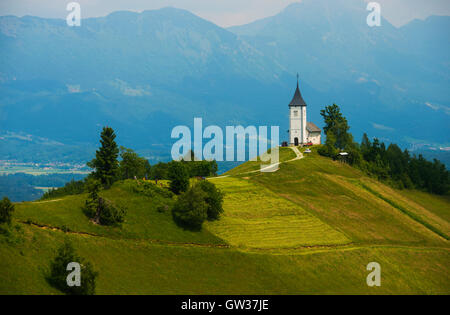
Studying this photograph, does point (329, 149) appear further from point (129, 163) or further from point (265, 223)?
point (129, 163)

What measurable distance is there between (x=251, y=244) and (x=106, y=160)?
2475 centimetres

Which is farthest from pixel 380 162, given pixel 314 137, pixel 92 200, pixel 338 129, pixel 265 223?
pixel 92 200

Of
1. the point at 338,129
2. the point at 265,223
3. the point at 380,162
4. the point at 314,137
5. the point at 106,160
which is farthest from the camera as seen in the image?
the point at 314,137

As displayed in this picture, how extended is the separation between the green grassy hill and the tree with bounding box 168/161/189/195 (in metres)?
4.38

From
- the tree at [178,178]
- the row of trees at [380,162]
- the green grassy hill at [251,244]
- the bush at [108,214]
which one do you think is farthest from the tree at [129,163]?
the row of trees at [380,162]

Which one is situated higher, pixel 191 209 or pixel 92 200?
pixel 92 200

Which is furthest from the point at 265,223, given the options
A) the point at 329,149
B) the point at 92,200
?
the point at 329,149

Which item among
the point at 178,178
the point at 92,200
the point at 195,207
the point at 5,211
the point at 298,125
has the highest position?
the point at 298,125

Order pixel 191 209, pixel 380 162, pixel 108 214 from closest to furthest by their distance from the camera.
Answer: pixel 108 214 → pixel 191 209 → pixel 380 162

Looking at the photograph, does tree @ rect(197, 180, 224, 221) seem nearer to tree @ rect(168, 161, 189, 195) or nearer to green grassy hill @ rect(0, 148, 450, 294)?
green grassy hill @ rect(0, 148, 450, 294)

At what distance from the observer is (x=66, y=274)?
176 ft

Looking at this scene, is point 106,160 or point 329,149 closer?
point 106,160

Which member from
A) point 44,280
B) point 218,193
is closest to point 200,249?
point 218,193

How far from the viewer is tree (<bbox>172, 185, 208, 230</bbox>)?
3083 inches
